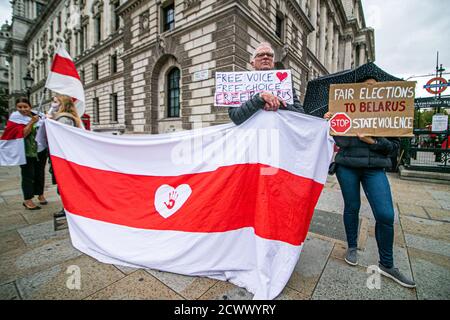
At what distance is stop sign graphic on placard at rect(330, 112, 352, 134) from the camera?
7.15ft

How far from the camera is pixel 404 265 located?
247 centimetres

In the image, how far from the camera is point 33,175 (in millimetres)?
4172

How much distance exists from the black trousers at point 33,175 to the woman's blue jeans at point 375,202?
5.28 m

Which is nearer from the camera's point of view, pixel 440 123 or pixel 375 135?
pixel 375 135

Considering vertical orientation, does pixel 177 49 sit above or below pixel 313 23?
below

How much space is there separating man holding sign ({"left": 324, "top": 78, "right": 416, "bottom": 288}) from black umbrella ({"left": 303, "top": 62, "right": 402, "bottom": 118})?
Answer: 115 millimetres

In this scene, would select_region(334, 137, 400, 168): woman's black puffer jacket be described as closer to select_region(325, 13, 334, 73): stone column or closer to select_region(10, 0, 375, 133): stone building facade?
select_region(10, 0, 375, 133): stone building facade

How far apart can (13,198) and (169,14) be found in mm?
13647

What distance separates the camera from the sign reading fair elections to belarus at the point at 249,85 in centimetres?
229

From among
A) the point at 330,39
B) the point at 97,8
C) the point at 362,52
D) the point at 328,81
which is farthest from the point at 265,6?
the point at 362,52

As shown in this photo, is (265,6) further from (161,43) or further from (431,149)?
(431,149)

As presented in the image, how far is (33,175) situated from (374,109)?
18.4ft
